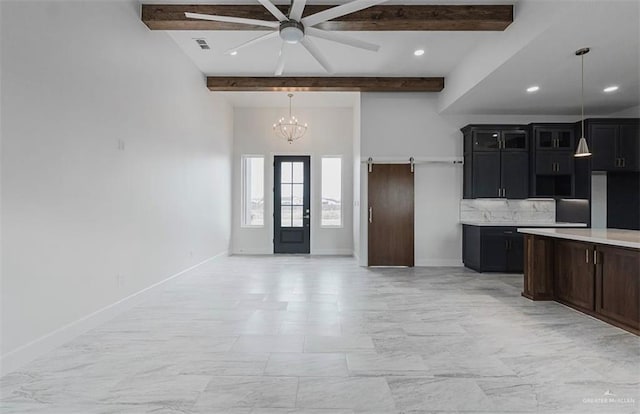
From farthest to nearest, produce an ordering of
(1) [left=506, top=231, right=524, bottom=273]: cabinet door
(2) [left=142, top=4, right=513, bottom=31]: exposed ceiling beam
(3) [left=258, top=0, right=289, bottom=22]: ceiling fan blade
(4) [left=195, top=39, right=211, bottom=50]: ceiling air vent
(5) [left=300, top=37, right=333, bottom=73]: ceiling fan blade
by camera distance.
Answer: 1. (1) [left=506, top=231, right=524, bottom=273]: cabinet door
2. (4) [left=195, top=39, right=211, bottom=50]: ceiling air vent
3. (2) [left=142, top=4, right=513, bottom=31]: exposed ceiling beam
4. (5) [left=300, top=37, right=333, bottom=73]: ceiling fan blade
5. (3) [left=258, top=0, right=289, bottom=22]: ceiling fan blade

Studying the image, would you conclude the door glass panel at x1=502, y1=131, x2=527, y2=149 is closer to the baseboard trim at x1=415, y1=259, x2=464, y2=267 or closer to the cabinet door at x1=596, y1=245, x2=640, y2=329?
the baseboard trim at x1=415, y1=259, x2=464, y2=267

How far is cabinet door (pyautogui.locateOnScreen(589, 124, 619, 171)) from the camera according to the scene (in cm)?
641

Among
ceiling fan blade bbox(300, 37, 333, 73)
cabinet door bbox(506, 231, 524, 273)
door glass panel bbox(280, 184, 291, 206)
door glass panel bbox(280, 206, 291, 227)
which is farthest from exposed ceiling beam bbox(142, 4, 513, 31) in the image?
door glass panel bbox(280, 206, 291, 227)

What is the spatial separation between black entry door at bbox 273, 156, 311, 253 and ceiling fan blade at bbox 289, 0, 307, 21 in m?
5.61

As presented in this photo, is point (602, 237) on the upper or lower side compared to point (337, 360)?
upper

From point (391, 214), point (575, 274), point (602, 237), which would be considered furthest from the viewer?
point (391, 214)

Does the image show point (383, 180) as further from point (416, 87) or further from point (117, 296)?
point (117, 296)

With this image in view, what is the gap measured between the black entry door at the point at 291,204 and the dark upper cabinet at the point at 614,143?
227 inches

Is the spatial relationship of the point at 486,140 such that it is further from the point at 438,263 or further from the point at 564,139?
the point at 438,263

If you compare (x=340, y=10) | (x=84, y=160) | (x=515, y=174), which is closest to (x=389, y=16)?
(x=340, y=10)

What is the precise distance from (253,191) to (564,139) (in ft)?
22.0

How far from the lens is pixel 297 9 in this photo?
3502mm

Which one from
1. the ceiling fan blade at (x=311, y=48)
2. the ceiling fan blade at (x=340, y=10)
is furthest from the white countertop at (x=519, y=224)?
the ceiling fan blade at (x=340, y=10)

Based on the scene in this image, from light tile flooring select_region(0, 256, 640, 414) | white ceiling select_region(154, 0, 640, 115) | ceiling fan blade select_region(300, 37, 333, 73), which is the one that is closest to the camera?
light tile flooring select_region(0, 256, 640, 414)
